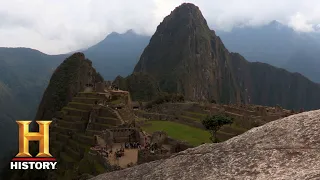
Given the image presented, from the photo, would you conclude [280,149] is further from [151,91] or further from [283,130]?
[151,91]

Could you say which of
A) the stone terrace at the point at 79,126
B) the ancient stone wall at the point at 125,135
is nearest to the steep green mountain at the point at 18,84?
the stone terrace at the point at 79,126

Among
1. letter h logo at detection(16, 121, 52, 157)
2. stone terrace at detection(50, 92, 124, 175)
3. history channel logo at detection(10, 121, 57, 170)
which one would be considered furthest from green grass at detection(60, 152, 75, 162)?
letter h logo at detection(16, 121, 52, 157)

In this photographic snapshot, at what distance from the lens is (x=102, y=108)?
54969 millimetres

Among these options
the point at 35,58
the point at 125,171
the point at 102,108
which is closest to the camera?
the point at 125,171

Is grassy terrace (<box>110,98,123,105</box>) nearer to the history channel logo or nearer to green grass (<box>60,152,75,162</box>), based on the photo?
green grass (<box>60,152,75,162</box>)

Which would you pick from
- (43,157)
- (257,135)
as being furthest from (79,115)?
(257,135)

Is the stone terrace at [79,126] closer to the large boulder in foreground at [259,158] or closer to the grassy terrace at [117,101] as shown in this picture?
the grassy terrace at [117,101]

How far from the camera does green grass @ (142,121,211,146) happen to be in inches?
1998

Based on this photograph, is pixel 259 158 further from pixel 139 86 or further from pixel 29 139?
pixel 139 86

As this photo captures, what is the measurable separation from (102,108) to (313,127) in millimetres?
43479

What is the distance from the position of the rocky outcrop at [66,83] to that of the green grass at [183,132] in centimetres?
4050

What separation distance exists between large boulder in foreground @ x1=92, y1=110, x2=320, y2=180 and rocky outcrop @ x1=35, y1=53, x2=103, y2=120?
278 feet

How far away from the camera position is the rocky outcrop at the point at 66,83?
101 metres

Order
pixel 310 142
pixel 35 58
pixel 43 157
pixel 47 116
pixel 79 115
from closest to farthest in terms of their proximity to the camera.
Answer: pixel 310 142, pixel 43 157, pixel 79 115, pixel 47 116, pixel 35 58
